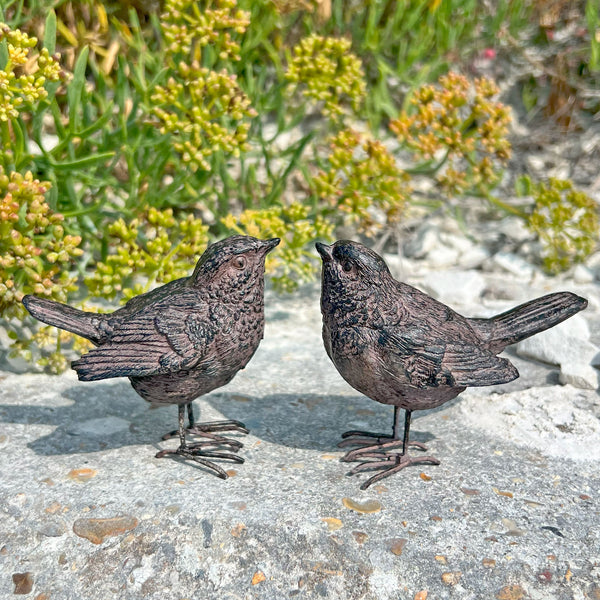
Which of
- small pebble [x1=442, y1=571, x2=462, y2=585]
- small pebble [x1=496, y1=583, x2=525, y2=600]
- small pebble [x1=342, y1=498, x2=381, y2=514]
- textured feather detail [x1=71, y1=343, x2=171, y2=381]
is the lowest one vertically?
small pebble [x1=496, y1=583, x2=525, y2=600]

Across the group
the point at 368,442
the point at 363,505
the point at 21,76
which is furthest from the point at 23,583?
the point at 21,76

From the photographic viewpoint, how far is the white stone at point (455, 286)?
4457 millimetres

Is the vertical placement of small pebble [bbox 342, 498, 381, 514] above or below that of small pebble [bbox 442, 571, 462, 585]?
above

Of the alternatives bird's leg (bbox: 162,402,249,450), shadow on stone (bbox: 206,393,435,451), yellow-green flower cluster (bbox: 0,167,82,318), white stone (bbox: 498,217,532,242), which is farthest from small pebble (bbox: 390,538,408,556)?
white stone (bbox: 498,217,532,242)

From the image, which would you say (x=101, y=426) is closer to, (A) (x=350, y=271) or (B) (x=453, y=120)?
(A) (x=350, y=271)

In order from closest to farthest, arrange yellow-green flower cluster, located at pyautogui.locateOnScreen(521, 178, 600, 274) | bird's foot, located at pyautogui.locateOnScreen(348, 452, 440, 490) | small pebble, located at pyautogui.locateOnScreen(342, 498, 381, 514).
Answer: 1. small pebble, located at pyautogui.locateOnScreen(342, 498, 381, 514)
2. bird's foot, located at pyautogui.locateOnScreen(348, 452, 440, 490)
3. yellow-green flower cluster, located at pyautogui.locateOnScreen(521, 178, 600, 274)

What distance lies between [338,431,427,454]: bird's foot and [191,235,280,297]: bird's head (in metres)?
0.77

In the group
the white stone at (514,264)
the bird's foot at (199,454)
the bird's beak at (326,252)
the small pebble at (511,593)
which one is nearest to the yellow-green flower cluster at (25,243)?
the bird's foot at (199,454)

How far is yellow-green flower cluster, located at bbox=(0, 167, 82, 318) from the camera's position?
3055 mm

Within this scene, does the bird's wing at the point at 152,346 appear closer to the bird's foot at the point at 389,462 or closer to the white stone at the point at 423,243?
the bird's foot at the point at 389,462

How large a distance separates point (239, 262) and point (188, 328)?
31 centimetres

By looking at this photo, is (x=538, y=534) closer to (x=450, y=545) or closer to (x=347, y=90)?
(x=450, y=545)

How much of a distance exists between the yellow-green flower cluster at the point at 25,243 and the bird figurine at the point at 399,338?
49.4 inches

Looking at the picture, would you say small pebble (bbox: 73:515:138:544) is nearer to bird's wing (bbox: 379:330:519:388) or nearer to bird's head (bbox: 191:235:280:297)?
bird's head (bbox: 191:235:280:297)
